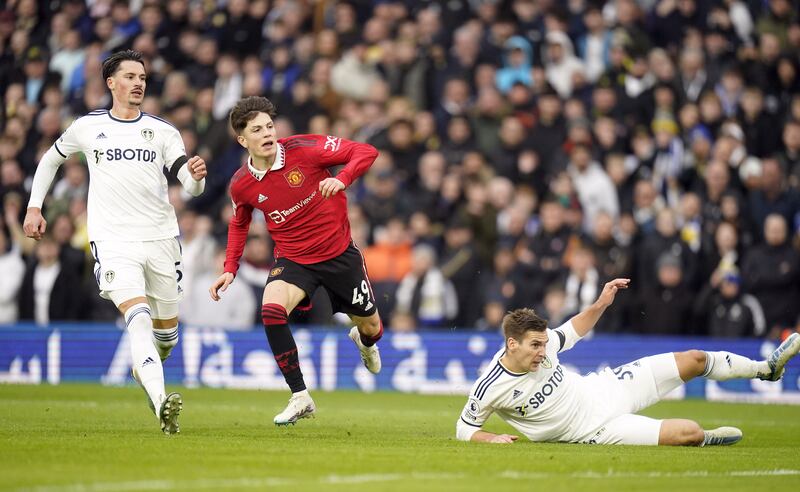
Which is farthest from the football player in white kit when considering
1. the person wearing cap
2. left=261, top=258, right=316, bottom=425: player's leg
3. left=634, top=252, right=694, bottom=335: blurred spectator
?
the person wearing cap

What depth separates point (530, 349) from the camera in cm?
1068

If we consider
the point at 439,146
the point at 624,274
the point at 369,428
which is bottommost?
the point at 369,428

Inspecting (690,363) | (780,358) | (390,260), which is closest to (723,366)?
(690,363)

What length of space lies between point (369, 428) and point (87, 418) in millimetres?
2772

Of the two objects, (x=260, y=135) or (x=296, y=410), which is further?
(x=260, y=135)

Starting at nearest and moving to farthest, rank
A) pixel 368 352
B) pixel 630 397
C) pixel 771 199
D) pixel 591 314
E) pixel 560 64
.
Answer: pixel 630 397 < pixel 591 314 < pixel 368 352 < pixel 771 199 < pixel 560 64

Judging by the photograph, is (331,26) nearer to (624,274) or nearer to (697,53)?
(697,53)

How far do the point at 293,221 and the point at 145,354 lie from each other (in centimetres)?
196

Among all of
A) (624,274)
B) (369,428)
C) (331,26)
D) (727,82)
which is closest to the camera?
(369,428)

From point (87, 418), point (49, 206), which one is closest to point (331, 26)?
point (49, 206)

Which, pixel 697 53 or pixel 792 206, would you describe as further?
pixel 697 53

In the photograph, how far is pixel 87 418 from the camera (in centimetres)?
1315

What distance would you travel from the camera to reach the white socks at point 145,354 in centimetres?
1085

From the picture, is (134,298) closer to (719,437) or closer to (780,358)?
(719,437)
